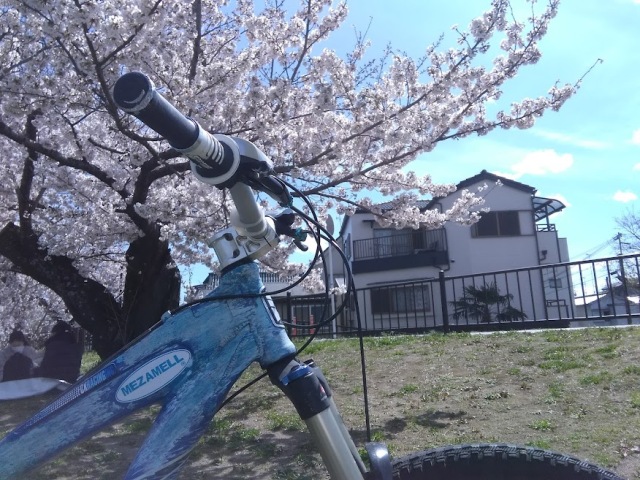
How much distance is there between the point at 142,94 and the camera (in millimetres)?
1535

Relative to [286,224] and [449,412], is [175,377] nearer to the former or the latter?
[286,224]

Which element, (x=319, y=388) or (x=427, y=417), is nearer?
(x=319, y=388)

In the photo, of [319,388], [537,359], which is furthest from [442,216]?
[319,388]

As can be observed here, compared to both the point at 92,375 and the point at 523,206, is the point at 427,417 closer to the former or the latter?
the point at 92,375

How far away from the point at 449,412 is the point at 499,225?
2254 cm

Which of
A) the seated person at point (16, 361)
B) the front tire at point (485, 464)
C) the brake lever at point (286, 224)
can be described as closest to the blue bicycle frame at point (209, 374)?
the brake lever at point (286, 224)

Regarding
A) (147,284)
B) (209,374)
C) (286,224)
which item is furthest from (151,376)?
(147,284)

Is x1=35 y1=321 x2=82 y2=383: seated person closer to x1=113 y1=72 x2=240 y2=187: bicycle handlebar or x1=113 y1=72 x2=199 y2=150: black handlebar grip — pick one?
x1=113 y1=72 x2=240 y2=187: bicycle handlebar

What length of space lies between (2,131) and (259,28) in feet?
10.6

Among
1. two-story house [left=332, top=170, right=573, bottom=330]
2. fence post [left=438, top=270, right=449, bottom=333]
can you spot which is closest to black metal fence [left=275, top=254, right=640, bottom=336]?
fence post [left=438, top=270, right=449, bottom=333]

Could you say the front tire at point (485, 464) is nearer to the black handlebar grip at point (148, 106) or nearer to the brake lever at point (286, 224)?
the brake lever at point (286, 224)

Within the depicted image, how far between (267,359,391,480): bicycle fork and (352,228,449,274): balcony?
25.1m

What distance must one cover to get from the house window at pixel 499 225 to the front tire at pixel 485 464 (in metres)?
25.4

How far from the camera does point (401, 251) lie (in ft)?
91.1
